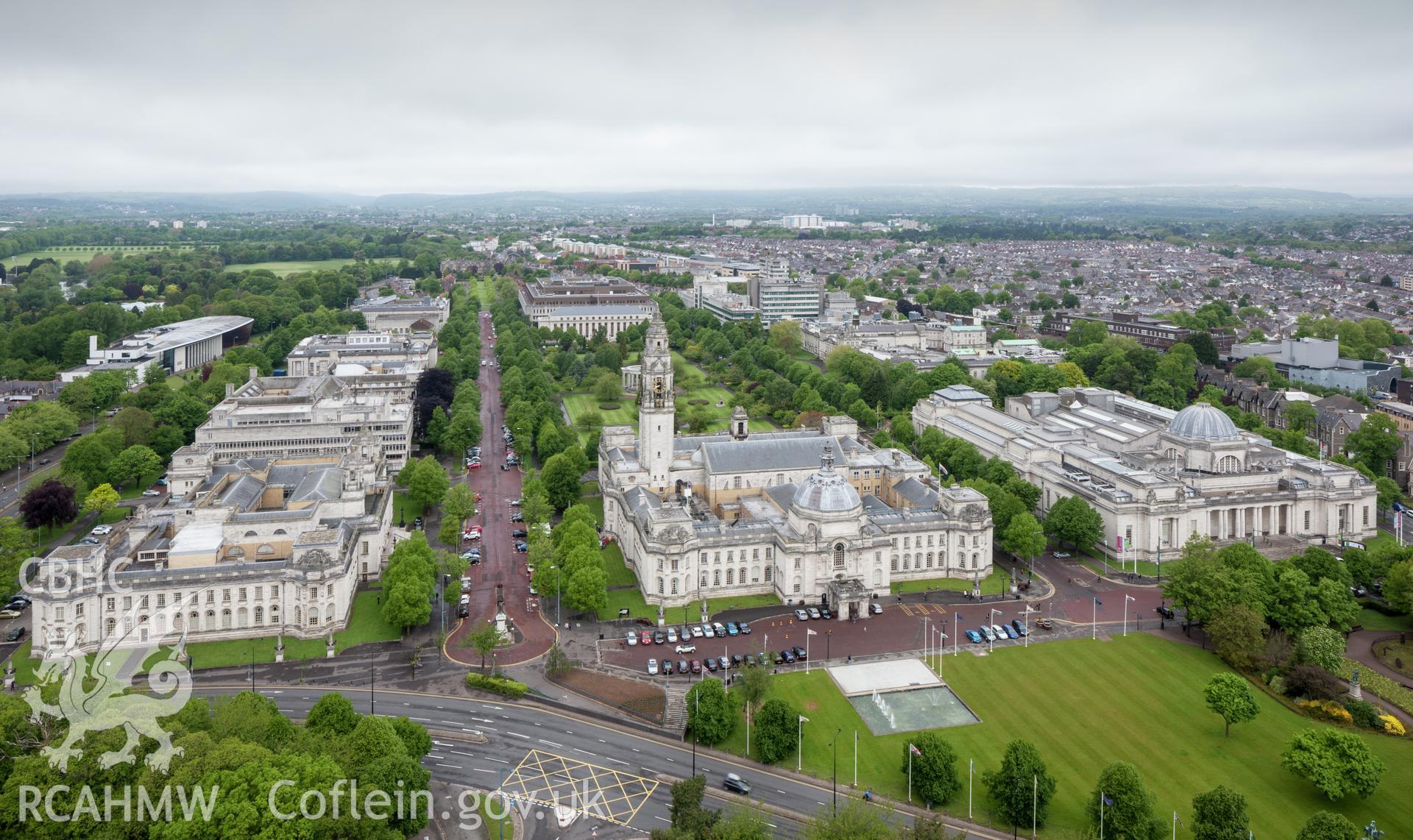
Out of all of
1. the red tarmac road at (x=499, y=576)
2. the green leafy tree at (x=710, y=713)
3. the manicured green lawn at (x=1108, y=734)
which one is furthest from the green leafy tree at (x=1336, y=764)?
the red tarmac road at (x=499, y=576)

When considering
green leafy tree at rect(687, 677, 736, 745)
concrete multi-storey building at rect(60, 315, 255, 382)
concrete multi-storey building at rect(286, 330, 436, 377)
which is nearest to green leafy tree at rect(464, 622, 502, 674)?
green leafy tree at rect(687, 677, 736, 745)

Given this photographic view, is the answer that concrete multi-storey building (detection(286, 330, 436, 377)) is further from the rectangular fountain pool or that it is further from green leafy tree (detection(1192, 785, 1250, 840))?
green leafy tree (detection(1192, 785, 1250, 840))

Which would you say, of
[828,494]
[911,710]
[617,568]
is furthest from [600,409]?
[911,710]

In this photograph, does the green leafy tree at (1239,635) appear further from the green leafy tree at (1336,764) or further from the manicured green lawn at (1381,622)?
the green leafy tree at (1336,764)

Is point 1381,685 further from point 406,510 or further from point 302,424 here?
point 302,424

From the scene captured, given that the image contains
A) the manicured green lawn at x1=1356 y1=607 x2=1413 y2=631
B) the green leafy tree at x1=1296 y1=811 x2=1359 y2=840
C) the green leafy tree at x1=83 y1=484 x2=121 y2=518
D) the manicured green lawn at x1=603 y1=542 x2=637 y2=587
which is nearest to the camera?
the green leafy tree at x1=1296 y1=811 x2=1359 y2=840
